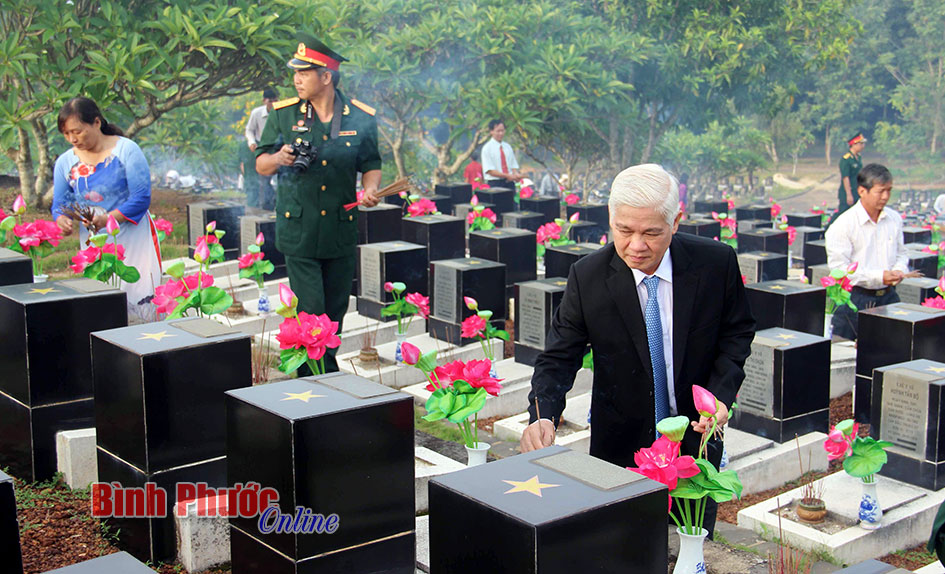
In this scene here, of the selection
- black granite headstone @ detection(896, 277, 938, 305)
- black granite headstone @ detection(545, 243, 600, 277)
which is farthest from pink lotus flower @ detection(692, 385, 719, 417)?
black granite headstone @ detection(896, 277, 938, 305)

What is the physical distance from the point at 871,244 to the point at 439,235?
4360mm

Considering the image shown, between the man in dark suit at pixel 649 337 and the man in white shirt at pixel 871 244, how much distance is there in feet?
13.7

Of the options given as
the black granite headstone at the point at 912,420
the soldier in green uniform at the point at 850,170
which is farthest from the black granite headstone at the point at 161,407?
the soldier in green uniform at the point at 850,170

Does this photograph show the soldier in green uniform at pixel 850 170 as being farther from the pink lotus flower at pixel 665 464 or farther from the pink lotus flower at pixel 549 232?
the pink lotus flower at pixel 665 464

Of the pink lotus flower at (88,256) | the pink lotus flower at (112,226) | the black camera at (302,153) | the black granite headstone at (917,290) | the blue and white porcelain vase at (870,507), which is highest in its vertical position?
the black camera at (302,153)

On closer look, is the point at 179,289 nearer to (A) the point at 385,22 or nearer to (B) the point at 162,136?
(B) the point at 162,136

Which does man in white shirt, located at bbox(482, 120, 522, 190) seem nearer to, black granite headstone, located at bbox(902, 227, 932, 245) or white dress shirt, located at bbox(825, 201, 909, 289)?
black granite headstone, located at bbox(902, 227, 932, 245)

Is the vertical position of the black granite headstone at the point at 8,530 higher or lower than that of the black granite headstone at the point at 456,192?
lower

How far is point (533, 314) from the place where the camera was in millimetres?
7270

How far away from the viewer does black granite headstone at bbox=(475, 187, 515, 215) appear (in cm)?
1409

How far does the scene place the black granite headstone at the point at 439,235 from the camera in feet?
33.6

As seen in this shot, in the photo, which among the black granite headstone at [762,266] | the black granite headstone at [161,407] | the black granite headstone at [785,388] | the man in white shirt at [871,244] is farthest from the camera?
the black granite headstone at [762,266]

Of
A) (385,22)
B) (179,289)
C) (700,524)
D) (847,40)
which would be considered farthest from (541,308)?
(847,40)

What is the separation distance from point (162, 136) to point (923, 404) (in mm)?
13719
